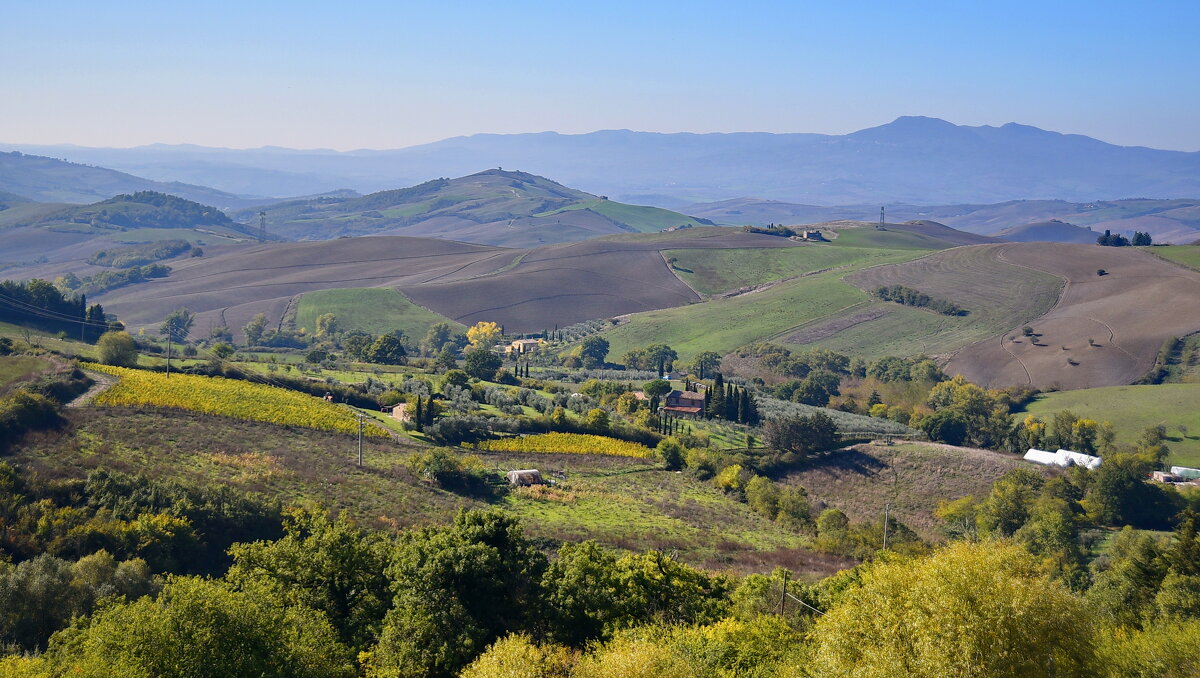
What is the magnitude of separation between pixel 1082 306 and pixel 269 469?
123454 mm

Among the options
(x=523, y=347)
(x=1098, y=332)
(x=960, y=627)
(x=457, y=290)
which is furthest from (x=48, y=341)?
(x=1098, y=332)

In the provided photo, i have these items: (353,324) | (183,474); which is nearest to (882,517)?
(183,474)

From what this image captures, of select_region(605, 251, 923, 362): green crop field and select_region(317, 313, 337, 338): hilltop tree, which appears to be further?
select_region(317, 313, 337, 338): hilltop tree

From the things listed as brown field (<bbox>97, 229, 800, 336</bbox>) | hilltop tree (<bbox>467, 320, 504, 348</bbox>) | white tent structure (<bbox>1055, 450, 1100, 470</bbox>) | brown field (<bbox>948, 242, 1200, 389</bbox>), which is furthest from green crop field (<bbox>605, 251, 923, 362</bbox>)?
white tent structure (<bbox>1055, 450, 1100, 470</bbox>)

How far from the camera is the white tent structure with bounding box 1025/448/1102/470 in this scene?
76.4 meters

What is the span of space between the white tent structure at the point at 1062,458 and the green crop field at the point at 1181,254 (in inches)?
3443

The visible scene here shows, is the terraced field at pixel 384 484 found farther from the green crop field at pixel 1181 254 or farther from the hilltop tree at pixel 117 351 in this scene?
the green crop field at pixel 1181 254

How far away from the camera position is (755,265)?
632ft

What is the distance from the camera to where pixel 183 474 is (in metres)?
50.2

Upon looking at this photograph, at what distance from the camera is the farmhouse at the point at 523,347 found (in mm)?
139250

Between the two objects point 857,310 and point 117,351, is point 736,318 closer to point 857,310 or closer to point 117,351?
point 857,310

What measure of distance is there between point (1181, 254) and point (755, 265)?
75.6 meters

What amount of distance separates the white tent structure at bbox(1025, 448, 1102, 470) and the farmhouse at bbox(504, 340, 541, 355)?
76.1 meters

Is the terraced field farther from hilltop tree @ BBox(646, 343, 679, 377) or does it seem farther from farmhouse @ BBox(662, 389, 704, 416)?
hilltop tree @ BBox(646, 343, 679, 377)
